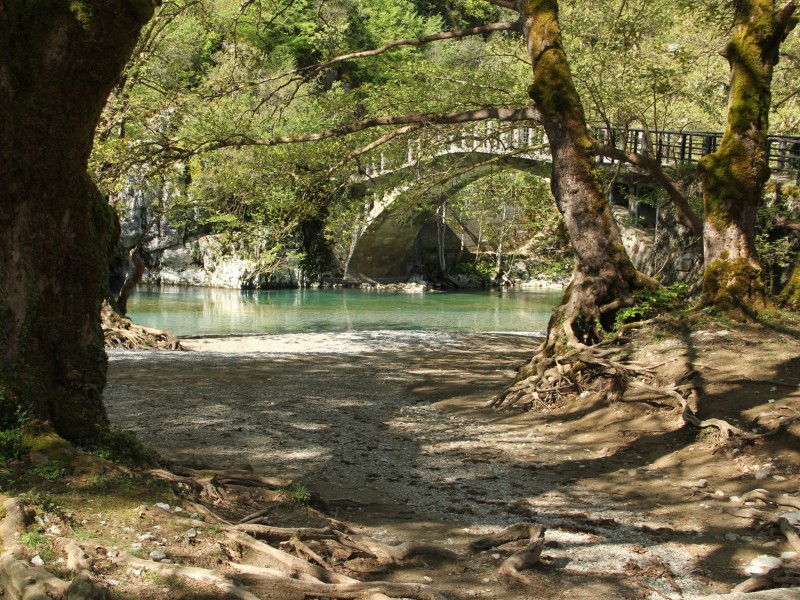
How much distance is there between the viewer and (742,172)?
891 centimetres

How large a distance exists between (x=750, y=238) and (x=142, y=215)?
34.5 meters

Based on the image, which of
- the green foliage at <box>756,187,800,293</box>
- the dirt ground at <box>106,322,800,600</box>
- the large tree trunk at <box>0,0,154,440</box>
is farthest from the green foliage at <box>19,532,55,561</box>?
the green foliage at <box>756,187,800,293</box>

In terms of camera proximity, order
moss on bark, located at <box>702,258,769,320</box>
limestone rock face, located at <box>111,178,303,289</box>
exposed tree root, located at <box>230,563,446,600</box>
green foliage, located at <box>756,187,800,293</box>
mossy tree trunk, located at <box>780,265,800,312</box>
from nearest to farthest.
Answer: exposed tree root, located at <box>230,563,446,600</box>
moss on bark, located at <box>702,258,769,320</box>
mossy tree trunk, located at <box>780,265,800,312</box>
green foliage, located at <box>756,187,800,293</box>
limestone rock face, located at <box>111,178,303,289</box>

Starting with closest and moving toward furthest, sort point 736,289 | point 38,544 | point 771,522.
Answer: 1. point 38,544
2. point 771,522
3. point 736,289

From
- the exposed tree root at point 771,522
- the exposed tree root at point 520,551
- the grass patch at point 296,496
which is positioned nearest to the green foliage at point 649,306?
the exposed tree root at point 771,522

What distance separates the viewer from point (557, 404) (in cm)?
823

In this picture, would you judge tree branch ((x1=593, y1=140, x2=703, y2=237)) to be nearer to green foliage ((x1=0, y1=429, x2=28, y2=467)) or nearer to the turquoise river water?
green foliage ((x1=0, y1=429, x2=28, y2=467))

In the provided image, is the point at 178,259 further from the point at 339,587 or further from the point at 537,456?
the point at 339,587

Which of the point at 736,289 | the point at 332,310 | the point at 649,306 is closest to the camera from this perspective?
the point at 736,289

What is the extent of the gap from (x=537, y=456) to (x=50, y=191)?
449 centimetres

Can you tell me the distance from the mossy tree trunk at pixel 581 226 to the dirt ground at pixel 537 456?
0.80 meters

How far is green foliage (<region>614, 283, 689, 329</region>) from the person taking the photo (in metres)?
8.90

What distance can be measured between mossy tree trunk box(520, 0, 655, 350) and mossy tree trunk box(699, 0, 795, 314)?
99cm

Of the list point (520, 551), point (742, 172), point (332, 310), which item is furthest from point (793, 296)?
point (332, 310)
